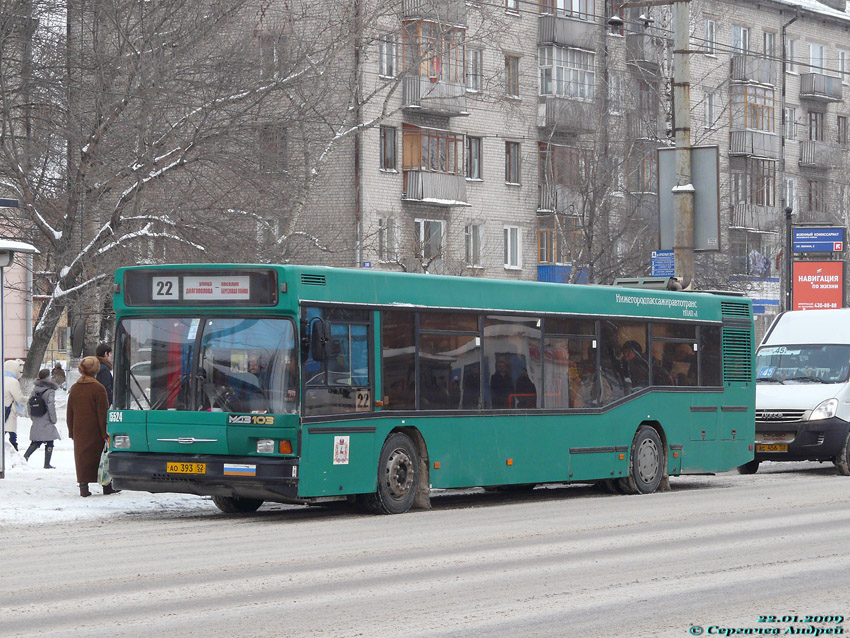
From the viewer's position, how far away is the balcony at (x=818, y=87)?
2657 inches

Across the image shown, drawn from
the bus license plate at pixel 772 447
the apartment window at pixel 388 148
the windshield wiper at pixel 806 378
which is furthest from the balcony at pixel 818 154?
the bus license plate at pixel 772 447

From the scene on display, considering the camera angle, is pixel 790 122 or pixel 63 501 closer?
pixel 63 501

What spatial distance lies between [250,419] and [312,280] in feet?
4.84

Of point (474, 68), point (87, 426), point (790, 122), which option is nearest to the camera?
point (87, 426)

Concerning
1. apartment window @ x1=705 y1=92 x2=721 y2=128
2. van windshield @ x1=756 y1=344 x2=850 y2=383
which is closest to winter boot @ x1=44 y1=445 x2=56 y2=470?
van windshield @ x1=756 y1=344 x2=850 y2=383

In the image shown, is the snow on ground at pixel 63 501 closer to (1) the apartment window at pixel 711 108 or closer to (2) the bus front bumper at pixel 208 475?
(2) the bus front bumper at pixel 208 475

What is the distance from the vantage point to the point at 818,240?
152 feet

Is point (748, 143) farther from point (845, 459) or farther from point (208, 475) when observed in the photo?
point (208, 475)

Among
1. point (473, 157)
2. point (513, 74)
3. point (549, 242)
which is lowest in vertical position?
point (549, 242)

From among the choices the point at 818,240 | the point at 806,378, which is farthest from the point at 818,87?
the point at 806,378

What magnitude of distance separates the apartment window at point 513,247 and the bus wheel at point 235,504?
124 ft

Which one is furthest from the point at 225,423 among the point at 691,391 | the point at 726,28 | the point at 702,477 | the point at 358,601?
the point at 726,28

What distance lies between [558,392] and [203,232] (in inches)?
422

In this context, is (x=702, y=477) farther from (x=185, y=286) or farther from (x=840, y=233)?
(x=840, y=233)
